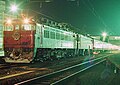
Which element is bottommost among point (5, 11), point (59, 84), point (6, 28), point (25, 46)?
point (59, 84)

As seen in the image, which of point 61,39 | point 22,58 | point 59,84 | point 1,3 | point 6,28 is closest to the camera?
point 59,84

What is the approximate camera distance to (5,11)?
4378 centimetres

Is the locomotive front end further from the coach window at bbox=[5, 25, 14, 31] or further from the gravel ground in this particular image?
the gravel ground

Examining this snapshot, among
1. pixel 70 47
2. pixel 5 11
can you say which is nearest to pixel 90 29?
pixel 5 11

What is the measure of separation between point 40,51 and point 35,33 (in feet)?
6.91

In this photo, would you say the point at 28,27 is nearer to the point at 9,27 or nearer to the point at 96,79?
the point at 9,27

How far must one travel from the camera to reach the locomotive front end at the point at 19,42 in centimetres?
2150

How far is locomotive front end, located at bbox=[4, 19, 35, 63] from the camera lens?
21500mm

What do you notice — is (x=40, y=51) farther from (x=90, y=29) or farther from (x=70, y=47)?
(x=90, y=29)

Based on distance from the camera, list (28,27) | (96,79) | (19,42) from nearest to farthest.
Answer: (96,79), (19,42), (28,27)

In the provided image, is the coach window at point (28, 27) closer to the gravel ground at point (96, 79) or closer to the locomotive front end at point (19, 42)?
the locomotive front end at point (19, 42)

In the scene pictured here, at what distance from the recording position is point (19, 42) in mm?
21906

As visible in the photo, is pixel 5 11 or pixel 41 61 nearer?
pixel 41 61

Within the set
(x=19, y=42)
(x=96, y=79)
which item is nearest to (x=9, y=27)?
(x=19, y=42)
